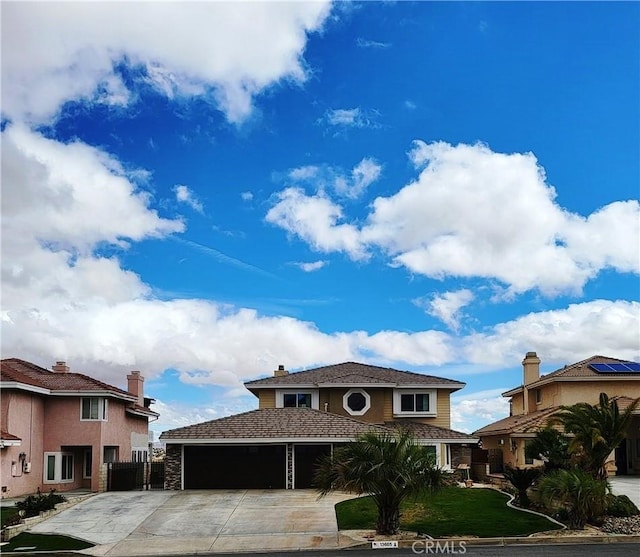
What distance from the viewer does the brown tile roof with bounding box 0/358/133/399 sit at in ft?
117

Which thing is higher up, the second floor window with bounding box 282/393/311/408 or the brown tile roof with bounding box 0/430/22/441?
the second floor window with bounding box 282/393/311/408

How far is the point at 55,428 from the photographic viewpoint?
123 ft

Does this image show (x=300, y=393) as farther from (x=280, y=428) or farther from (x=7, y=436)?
(x=7, y=436)

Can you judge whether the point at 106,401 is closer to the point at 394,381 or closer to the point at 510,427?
the point at 394,381

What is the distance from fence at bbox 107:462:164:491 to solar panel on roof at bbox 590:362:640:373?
23.1 metres

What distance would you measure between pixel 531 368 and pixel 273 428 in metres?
17.4

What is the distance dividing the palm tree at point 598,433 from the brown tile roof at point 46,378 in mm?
22614

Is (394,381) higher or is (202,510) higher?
(394,381)

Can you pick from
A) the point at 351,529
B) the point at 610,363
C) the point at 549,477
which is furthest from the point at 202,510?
the point at 610,363

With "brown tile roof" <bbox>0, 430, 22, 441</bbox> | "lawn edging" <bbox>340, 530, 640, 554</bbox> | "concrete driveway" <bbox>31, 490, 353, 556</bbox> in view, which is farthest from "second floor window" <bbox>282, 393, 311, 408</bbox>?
"lawn edging" <bbox>340, 530, 640, 554</bbox>

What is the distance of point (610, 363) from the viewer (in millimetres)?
42594

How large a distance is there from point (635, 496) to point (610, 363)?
49.6 feet

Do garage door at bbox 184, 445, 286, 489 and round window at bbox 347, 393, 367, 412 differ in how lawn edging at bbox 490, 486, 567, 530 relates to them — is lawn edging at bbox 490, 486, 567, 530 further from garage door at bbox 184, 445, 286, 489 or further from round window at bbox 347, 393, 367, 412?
round window at bbox 347, 393, 367, 412

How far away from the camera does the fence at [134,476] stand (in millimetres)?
36875
